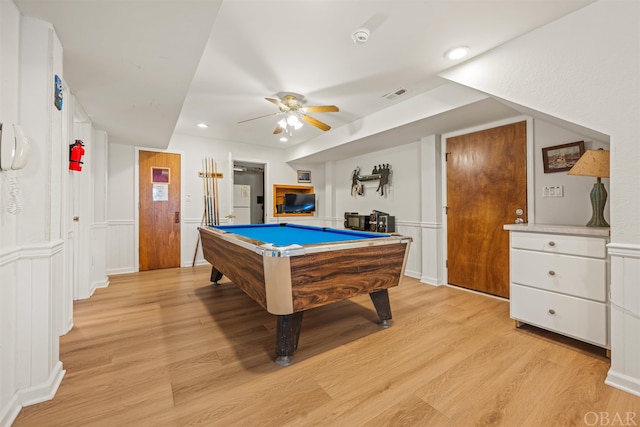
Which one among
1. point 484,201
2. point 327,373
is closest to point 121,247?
point 327,373

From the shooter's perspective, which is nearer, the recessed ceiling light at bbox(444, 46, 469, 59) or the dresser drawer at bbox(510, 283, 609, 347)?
the dresser drawer at bbox(510, 283, 609, 347)

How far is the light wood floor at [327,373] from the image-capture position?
134 cm

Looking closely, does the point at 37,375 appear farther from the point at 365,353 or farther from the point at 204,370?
the point at 365,353

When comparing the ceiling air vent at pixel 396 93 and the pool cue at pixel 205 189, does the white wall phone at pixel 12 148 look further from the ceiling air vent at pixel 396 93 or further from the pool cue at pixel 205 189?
the pool cue at pixel 205 189

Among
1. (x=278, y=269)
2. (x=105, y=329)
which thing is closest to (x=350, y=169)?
(x=278, y=269)

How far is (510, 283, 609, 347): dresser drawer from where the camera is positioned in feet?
6.03

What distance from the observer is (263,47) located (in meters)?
2.13

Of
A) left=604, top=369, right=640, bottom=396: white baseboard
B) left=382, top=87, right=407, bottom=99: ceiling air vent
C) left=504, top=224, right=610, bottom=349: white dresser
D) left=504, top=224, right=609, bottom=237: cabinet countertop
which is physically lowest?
left=604, top=369, right=640, bottom=396: white baseboard

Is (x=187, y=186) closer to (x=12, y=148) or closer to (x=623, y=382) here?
(x=12, y=148)

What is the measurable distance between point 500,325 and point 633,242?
3.92 feet

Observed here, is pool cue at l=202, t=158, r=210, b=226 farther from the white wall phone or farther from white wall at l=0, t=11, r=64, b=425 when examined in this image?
the white wall phone

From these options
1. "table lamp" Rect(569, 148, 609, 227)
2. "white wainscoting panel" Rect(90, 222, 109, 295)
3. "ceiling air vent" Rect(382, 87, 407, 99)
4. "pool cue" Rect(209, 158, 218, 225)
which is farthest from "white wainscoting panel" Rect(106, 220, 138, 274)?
"table lamp" Rect(569, 148, 609, 227)

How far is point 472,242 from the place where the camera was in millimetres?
3330

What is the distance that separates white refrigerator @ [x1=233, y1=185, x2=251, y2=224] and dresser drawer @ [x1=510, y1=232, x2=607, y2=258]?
583 centimetres
